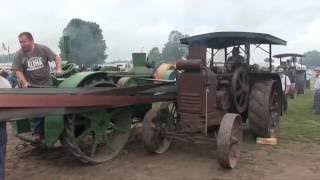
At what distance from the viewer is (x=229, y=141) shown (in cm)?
612

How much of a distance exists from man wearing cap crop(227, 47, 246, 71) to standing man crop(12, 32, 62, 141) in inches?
128

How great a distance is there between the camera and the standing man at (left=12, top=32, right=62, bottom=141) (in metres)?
6.34

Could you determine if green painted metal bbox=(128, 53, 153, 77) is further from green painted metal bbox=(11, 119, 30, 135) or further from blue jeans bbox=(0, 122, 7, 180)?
blue jeans bbox=(0, 122, 7, 180)

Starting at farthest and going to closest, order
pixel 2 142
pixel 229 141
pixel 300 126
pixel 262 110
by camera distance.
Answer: pixel 300 126
pixel 262 110
pixel 229 141
pixel 2 142

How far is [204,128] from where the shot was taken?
6770mm

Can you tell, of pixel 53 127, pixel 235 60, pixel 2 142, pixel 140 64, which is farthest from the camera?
pixel 140 64

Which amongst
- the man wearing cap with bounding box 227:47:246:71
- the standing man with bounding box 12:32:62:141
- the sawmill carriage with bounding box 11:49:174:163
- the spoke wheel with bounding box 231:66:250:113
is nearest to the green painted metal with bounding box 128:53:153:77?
the sawmill carriage with bounding box 11:49:174:163

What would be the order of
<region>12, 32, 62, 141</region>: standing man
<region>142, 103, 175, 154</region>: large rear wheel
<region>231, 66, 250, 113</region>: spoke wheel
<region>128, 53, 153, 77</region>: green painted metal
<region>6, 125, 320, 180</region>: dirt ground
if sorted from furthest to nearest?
<region>128, 53, 153, 77</region>: green painted metal < <region>231, 66, 250, 113</region>: spoke wheel < <region>142, 103, 175, 154</region>: large rear wheel < <region>12, 32, 62, 141</region>: standing man < <region>6, 125, 320, 180</region>: dirt ground

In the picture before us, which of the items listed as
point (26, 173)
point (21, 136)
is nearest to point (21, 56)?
point (21, 136)

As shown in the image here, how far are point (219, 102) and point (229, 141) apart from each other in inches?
44.9

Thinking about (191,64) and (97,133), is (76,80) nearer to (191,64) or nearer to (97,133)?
(97,133)

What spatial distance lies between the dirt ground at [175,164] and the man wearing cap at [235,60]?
1.46 metres

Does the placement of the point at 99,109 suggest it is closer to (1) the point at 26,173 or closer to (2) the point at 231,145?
(1) the point at 26,173

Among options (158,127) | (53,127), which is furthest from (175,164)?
(53,127)
